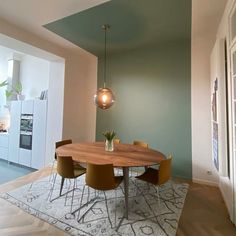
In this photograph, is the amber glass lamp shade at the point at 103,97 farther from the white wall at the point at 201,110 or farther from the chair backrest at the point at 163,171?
the white wall at the point at 201,110

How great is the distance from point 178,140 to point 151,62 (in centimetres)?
187

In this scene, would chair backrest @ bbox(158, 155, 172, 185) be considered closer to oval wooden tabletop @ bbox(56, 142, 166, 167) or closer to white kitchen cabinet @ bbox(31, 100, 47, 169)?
oval wooden tabletop @ bbox(56, 142, 166, 167)

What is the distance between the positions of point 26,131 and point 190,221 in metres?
4.16

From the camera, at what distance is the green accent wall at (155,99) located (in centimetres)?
371

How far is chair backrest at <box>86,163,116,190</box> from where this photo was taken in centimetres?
207

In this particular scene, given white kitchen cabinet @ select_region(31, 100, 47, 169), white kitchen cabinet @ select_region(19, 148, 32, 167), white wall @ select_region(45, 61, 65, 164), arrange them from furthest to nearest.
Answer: white kitchen cabinet @ select_region(19, 148, 32, 167), white kitchen cabinet @ select_region(31, 100, 47, 169), white wall @ select_region(45, 61, 65, 164)

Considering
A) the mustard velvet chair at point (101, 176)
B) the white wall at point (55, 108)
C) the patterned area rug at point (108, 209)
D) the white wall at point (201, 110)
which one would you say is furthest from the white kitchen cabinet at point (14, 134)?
the white wall at point (201, 110)

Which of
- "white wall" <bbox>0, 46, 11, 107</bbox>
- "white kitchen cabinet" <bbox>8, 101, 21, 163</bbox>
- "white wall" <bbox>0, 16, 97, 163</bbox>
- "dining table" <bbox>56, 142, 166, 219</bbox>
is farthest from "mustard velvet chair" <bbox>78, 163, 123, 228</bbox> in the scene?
"white wall" <bbox>0, 46, 11, 107</bbox>

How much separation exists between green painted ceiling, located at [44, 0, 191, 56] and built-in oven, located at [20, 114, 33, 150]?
7.52ft

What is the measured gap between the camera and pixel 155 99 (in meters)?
4.02

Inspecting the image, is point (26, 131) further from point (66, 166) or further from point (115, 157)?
point (115, 157)

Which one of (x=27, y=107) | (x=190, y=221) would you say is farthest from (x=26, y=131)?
(x=190, y=221)

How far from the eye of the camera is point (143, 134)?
13.7ft

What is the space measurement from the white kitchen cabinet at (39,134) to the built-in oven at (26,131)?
14cm
